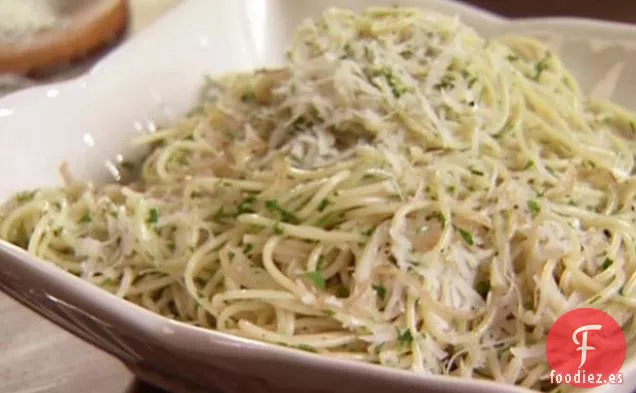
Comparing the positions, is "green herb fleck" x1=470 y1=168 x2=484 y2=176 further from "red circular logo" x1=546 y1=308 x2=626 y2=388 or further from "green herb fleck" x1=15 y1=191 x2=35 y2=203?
"green herb fleck" x1=15 y1=191 x2=35 y2=203

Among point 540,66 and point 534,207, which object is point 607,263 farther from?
point 540,66

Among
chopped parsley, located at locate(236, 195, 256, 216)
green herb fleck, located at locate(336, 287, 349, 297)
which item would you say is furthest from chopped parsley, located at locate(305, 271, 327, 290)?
chopped parsley, located at locate(236, 195, 256, 216)

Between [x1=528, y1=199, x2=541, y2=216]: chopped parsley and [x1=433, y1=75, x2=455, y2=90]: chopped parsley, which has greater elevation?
[x1=433, y1=75, x2=455, y2=90]: chopped parsley

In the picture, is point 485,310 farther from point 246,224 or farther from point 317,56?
point 317,56

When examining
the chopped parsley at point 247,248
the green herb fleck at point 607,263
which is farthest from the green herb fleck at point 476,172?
the chopped parsley at point 247,248

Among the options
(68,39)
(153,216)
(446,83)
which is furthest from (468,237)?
(68,39)

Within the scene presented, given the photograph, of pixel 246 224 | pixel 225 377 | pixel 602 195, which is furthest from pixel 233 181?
pixel 602 195

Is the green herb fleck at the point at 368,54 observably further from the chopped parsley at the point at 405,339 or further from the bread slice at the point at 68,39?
the bread slice at the point at 68,39
